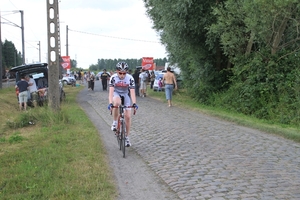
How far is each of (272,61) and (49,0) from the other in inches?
343

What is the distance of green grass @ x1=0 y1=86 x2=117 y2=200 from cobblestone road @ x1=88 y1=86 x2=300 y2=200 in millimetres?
1036

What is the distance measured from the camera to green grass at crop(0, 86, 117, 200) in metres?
5.74

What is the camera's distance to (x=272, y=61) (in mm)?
15258

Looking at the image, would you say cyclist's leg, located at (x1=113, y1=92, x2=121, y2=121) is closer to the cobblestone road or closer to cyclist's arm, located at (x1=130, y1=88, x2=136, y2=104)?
cyclist's arm, located at (x1=130, y1=88, x2=136, y2=104)

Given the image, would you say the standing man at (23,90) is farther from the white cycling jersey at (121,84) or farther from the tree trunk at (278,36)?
the tree trunk at (278,36)

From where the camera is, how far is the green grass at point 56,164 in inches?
226

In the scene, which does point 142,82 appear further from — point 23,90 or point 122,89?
point 122,89

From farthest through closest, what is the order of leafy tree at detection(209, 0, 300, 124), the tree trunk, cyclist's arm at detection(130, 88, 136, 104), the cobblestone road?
1. the tree trunk
2. leafy tree at detection(209, 0, 300, 124)
3. cyclist's arm at detection(130, 88, 136, 104)
4. the cobblestone road

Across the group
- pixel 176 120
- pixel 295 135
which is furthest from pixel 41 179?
pixel 176 120

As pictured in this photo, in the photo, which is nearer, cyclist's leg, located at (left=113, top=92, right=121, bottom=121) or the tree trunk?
cyclist's leg, located at (left=113, top=92, right=121, bottom=121)

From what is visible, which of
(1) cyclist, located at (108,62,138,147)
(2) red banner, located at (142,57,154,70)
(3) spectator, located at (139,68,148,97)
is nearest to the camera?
(1) cyclist, located at (108,62,138,147)

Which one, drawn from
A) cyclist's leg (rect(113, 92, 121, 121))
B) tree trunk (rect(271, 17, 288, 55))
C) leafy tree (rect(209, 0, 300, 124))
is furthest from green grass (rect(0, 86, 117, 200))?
tree trunk (rect(271, 17, 288, 55))

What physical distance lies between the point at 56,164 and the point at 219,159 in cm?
313

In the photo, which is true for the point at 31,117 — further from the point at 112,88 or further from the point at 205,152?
the point at 205,152
